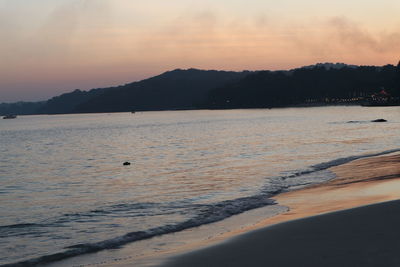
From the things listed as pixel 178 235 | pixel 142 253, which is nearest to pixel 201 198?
pixel 178 235

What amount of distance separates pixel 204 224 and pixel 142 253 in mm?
3942

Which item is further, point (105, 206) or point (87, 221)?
point (105, 206)

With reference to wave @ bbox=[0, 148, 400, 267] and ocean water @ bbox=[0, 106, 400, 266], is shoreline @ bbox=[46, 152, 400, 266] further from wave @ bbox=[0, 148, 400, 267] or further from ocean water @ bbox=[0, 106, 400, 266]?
ocean water @ bbox=[0, 106, 400, 266]

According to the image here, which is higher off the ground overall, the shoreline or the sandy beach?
the sandy beach

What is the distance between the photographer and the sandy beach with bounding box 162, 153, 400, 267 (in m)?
9.37

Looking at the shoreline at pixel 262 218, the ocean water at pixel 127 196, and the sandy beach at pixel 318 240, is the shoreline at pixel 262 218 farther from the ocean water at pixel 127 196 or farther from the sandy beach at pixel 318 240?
the ocean water at pixel 127 196

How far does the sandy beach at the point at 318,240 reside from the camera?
9367 millimetres

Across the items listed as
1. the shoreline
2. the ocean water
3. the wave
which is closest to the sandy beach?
the shoreline

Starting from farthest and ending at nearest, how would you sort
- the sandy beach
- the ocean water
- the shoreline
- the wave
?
the ocean water, the wave, the shoreline, the sandy beach

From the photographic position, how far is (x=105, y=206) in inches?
805

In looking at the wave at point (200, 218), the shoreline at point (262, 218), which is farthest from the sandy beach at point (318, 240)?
the wave at point (200, 218)

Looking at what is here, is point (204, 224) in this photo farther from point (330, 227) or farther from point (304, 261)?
point (304, 261)

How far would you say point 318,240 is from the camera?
1097 cm

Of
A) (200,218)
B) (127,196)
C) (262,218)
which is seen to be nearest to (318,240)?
Answer: (262,218)
